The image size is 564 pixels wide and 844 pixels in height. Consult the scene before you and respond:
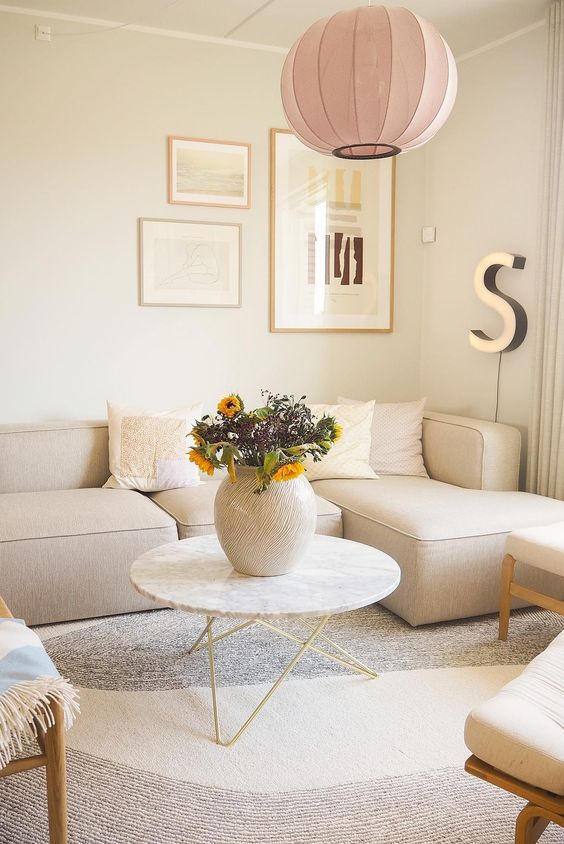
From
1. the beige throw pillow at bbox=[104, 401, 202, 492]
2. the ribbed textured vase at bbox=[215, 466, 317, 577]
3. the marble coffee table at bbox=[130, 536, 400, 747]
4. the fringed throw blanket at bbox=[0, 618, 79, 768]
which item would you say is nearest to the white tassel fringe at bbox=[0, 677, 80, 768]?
the fringed throw blanket at bbox=[0, 618, 79, 768]

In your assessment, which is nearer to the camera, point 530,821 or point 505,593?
point 530,821

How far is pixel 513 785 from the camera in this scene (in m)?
1.54

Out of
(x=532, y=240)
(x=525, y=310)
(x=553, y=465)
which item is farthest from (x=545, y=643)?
(x=532, y=240)

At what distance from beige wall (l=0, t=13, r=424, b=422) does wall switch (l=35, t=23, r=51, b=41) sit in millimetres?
31

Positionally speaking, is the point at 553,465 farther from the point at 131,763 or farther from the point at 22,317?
the point at 22,317

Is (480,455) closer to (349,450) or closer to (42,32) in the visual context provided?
(349,450)

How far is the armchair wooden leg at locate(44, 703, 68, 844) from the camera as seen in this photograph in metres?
1.67

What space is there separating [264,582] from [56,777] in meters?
0.85

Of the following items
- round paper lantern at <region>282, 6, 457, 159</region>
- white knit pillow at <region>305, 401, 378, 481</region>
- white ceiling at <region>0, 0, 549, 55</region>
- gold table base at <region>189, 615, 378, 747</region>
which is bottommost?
gold table base at <region>189, 615, 378, 747</region>

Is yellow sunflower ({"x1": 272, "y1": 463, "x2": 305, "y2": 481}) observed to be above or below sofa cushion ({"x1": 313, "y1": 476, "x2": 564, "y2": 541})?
above

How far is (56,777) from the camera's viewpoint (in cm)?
167

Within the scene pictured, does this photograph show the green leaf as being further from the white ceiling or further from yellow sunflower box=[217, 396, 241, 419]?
the white ceiling

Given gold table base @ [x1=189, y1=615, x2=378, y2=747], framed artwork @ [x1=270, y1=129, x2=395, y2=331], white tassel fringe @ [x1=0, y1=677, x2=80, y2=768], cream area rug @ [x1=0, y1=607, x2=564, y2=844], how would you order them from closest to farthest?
white tassel fringe @ [x1=0, y1=677, x2=80, y2=768]
cream area rug @ [x1=0, y1=607, x2=564, y2=844]
gold table base @ [x1=189, y1=615, x2=378, y2=747]
framed artwork @ [x1=270, y1=129, x2=395, y2=331]

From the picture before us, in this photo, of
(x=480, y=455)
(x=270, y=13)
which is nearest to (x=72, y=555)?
(x=480, y=455)
